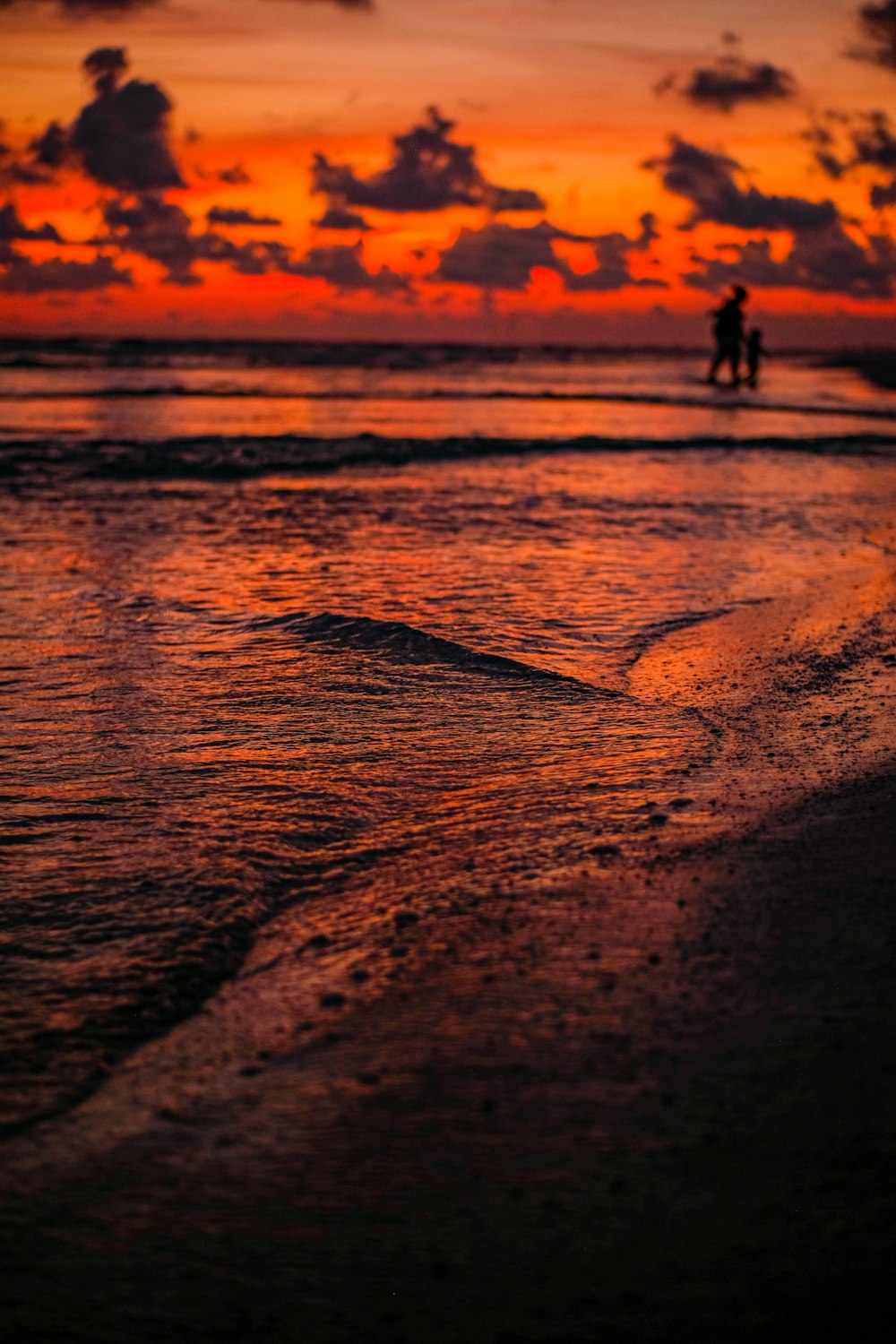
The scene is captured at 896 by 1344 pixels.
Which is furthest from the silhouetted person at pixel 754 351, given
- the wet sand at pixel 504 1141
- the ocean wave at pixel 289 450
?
the wet sand at pixel 504 1141

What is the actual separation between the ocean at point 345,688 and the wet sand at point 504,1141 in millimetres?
147

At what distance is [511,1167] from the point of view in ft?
6.85

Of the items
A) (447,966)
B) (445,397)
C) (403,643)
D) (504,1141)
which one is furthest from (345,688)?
(445,397)

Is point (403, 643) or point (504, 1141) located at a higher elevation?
point (403, 643)

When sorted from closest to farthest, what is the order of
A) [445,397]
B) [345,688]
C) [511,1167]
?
[511,1167], [345,688], [445,397]

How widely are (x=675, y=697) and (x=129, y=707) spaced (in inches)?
88.5

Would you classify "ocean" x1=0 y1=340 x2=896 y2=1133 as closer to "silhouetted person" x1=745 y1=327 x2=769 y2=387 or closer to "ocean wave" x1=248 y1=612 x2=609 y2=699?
"ocean wave" x1=248 y1=612 x2=609 y2=699

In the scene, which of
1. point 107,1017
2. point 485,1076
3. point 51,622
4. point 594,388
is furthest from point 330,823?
point 594,388

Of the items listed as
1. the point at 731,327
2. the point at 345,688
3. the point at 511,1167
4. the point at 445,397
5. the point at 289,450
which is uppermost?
the point at 731,327

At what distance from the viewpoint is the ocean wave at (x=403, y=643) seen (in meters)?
5.32

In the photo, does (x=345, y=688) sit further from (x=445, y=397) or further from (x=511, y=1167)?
(x=445, y=397)

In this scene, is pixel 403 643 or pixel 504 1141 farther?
pixel 403 643

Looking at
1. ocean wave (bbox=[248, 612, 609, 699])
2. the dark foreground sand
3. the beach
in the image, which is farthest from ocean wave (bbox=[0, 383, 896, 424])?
the dark foreground sand

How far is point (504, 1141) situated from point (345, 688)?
311 cm
